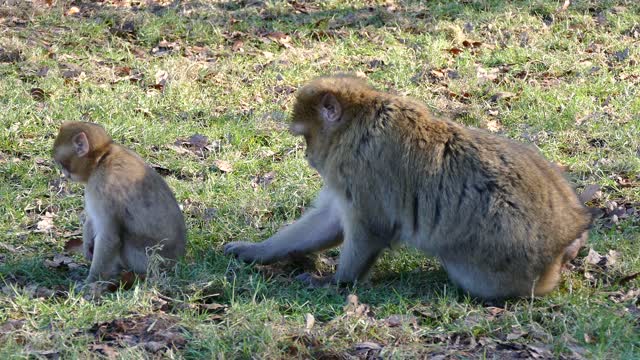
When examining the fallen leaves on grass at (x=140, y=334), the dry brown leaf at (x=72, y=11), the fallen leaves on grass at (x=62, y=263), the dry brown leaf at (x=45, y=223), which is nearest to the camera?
the fallen leaves on grass at (x=140, y=334)

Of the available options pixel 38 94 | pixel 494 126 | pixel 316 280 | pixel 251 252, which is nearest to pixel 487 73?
pixel 494 126

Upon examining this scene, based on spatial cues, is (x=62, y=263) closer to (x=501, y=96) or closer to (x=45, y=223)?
(x=45, y=223)

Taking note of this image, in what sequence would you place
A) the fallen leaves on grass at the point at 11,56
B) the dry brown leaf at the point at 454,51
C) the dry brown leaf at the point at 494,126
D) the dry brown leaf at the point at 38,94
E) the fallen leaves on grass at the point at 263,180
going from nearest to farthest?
the fallen leaves on grass at the point at 263,180 → the dry brown leaf at the point at 494,126 → the dry brown leaf at the point at 38,94 → the fallen leaves on grass at the point at 11,56 → the dry brown leaf at the point at 454,51

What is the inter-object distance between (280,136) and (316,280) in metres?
2.49

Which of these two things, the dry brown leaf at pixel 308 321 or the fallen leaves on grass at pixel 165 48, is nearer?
the dry brown leaf at pixel 308 321

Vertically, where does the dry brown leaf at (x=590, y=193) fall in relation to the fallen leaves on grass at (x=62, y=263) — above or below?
above

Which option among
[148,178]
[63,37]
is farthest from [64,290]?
[63,37]

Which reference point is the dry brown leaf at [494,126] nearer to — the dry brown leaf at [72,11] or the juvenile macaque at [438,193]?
the juvenile macaque at [438,193]

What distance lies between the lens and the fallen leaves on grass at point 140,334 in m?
4.68

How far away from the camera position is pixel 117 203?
5504 mm

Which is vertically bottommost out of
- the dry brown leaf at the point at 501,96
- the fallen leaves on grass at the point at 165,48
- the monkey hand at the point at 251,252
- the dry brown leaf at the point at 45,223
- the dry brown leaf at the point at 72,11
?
the monkey hand at the point at 251,252

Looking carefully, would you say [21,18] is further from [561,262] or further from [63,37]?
[561,262]

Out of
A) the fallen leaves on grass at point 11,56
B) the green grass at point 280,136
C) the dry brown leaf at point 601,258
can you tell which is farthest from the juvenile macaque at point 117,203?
the fallen leaves on grass at point 11,56

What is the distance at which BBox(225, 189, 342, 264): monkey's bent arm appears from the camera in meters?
6.05
